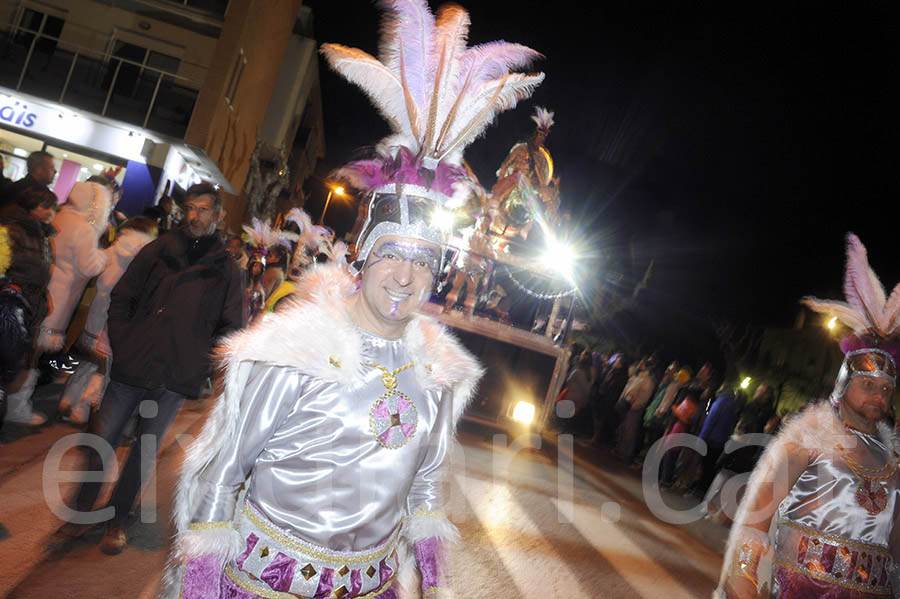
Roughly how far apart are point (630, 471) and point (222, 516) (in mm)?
11461

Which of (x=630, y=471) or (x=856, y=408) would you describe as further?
(x=630, y=471)

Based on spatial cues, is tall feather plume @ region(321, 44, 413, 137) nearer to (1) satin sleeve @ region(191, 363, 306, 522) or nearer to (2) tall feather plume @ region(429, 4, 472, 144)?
(2) tall feather plume @ region(429, 4, 472, 144)

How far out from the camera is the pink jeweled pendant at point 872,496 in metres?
3.20

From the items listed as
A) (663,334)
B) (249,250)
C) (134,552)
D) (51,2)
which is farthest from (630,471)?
(51,2)

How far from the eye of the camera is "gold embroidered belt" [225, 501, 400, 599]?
188cm

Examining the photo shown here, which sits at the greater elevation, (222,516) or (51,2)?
(51,2)

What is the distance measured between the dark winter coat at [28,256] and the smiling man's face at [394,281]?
335 cm

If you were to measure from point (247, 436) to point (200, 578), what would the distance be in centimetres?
42

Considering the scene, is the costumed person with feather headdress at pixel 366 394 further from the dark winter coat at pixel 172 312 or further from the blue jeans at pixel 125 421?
the blue jeans at pixel 125 421

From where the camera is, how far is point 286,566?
189cm

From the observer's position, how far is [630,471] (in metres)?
12.0

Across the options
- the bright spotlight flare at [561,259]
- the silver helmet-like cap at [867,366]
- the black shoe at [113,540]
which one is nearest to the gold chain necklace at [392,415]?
the black shoe at [113,540]

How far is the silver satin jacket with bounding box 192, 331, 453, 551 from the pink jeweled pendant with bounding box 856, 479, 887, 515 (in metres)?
2.64

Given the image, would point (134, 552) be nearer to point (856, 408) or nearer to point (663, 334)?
point (856, 408)
